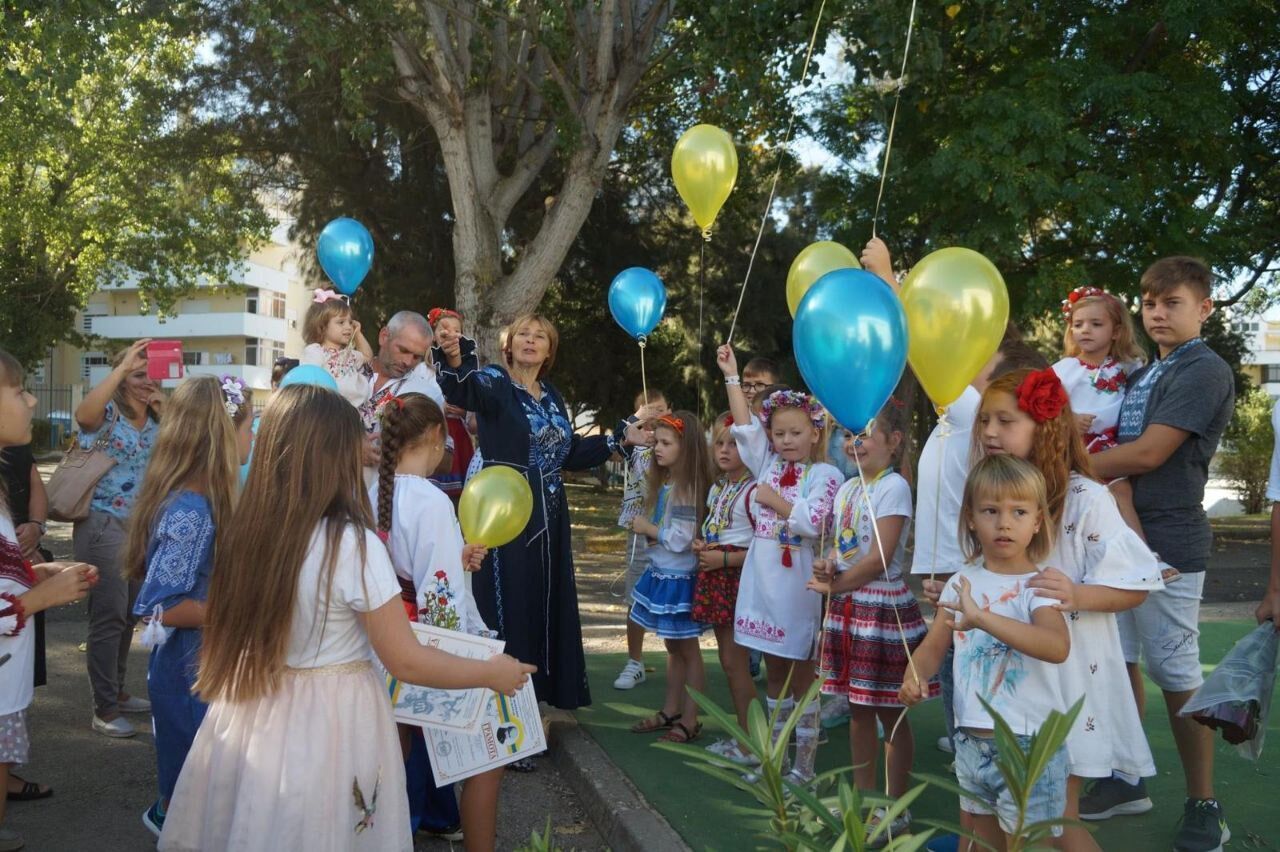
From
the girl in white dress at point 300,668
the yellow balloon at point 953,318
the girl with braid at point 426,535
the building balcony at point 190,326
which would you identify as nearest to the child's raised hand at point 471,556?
the girl with braid at point 426,535

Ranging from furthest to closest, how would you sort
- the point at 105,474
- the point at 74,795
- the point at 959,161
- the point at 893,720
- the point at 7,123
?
the point at 7,123
the point at 959,161
the point at 105,474
the point at 74,795
the point at 893,720

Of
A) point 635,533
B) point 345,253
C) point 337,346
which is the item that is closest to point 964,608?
point 635,533

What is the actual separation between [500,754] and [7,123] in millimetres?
22252

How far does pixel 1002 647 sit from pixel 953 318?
107cm

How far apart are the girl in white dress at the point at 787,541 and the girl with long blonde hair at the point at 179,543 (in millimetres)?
2249

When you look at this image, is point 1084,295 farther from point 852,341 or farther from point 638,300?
point 638,300

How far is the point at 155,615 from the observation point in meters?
3.60

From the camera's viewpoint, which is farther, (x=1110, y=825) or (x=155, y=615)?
(x=1110, y=825)

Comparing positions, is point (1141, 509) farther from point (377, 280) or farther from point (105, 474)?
point (377, 280)

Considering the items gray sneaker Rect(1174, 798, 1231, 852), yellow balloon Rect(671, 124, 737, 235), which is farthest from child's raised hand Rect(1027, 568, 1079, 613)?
yellow balloon Rect(671, 124, 737, 235)

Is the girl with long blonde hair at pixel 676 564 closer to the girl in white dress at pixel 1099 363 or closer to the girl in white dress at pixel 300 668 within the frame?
the girl in white dress at pixel 1099 363


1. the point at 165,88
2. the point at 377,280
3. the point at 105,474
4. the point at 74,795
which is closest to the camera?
the point at 74,795

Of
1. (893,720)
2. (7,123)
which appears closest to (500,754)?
(893,720)

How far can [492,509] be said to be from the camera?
14.1 feet
